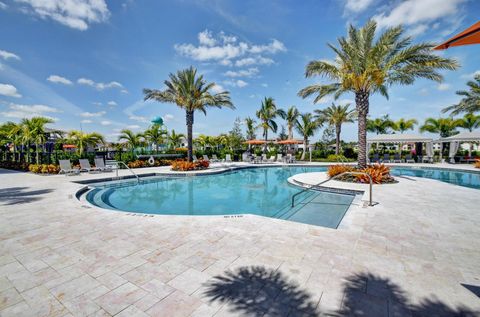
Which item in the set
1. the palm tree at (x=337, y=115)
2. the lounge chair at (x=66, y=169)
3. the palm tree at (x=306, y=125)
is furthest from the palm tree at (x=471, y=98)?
the lounge chair at (x=66, y=169)

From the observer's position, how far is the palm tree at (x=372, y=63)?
1043 cm

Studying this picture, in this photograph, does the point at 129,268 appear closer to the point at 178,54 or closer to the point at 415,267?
the point at 415,267

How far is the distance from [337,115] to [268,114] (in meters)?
9.02

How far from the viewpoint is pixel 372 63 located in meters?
10.8

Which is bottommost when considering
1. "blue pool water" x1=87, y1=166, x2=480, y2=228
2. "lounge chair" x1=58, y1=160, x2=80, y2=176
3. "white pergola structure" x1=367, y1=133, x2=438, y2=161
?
"blue pool water" x1=87, y1=166, x2=480, y2=228

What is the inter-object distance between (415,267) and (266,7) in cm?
1232

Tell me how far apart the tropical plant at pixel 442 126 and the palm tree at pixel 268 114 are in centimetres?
2782

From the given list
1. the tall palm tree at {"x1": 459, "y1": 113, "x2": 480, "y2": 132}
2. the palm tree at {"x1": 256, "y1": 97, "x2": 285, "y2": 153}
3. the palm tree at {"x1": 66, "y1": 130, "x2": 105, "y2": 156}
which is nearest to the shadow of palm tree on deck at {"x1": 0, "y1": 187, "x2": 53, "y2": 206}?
the palm tree at {"x1": 66, "y1": 130, "x2": 105, "y2": 156}

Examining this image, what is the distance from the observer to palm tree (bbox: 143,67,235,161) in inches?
661

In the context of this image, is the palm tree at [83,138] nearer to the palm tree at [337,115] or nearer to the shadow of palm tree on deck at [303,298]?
the shadow of palm tree on deck at [303,298]

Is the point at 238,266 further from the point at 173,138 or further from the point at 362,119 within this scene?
the point at 173,138

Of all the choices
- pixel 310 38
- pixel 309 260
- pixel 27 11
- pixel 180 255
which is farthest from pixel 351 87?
pixel 27 11

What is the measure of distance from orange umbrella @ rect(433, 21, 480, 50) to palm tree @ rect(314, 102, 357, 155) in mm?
26153

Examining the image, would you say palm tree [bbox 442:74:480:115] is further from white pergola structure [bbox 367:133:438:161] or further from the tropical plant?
the tropical plant
